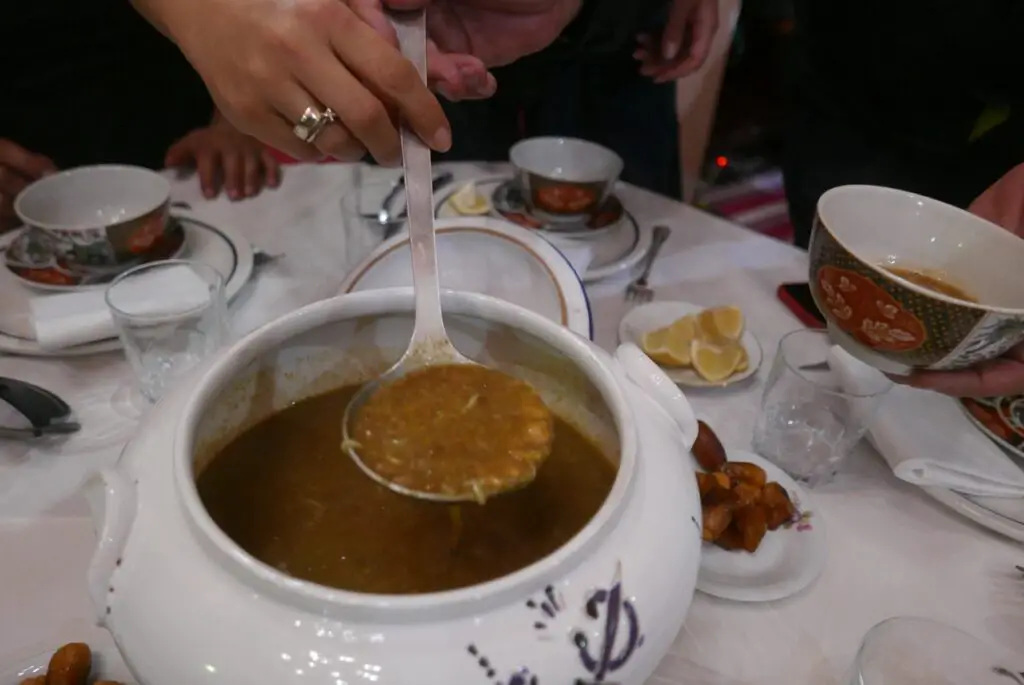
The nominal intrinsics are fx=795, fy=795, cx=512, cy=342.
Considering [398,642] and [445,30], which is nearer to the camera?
[398,642]

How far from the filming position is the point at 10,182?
1.51 metres

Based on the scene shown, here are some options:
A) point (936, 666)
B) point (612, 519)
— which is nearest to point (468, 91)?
point (612, 519)

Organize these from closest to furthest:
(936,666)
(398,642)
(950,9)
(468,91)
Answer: (398,642), (936,666), (468,91), (950,9)

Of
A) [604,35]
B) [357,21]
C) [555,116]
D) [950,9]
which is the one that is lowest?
[555,116]

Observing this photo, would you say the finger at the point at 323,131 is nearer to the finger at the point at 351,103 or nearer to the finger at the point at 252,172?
the finger at the point at 351,103

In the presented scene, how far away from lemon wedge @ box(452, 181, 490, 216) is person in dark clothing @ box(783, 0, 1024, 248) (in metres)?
0.77

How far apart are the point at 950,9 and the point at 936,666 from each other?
1179mm

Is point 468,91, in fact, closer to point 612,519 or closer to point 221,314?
point 221,314

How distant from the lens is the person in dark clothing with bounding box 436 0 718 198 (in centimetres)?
182

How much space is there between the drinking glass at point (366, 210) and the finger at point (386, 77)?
20.2 inches


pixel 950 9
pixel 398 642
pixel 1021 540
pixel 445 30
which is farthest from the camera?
pixel 950 9

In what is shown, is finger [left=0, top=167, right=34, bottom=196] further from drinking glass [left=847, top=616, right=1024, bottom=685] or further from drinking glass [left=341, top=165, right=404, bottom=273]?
drinking glass [left=847, top=616, right=1024, bottom=685]

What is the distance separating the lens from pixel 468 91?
3.42 feet

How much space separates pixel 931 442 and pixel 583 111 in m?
1.26
